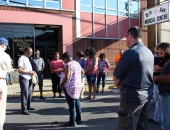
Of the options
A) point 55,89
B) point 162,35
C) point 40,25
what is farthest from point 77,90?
point 162,35

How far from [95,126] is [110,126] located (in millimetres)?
364

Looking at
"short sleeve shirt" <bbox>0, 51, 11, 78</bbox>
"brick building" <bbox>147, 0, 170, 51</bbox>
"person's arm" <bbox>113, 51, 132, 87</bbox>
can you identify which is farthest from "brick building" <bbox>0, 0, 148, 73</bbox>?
"person's arm" <bbox>113, 51, 132, 87</bbox>

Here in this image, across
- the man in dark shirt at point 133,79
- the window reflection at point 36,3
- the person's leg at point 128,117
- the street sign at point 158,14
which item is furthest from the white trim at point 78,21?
the person's leg at point 128,117

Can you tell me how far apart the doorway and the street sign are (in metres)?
6.31

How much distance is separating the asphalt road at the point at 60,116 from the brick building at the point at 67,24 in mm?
6957

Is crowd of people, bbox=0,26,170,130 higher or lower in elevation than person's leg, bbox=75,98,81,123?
higher

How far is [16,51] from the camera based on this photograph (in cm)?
1345

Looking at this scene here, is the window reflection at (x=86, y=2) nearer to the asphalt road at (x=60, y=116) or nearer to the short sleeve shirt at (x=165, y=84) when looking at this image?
the asphalt road at (x=60, y=116)

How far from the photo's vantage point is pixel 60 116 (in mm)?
6004

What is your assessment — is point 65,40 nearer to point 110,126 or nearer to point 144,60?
point 110,126

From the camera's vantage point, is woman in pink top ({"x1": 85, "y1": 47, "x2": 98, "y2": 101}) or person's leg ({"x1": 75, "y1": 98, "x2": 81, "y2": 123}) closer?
person's leg ({"x1": 75, "y1": 98, "x2": 81, "y2": 123})

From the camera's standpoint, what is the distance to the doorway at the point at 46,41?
14.5 metres

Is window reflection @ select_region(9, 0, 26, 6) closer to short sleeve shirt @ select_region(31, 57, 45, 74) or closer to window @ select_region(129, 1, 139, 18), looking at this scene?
short sleeve shirt @ select_region(31, 57, 45, 74)

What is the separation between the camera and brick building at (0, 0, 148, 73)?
13320 mm
